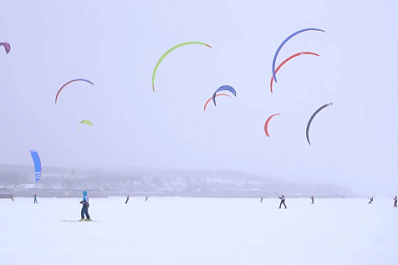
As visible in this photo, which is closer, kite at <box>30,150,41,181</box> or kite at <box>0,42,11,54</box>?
kite at <box>30,150,41,181</box>

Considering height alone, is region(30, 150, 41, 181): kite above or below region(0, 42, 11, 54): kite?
below

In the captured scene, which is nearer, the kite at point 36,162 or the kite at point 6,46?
the kite at point 36,162
